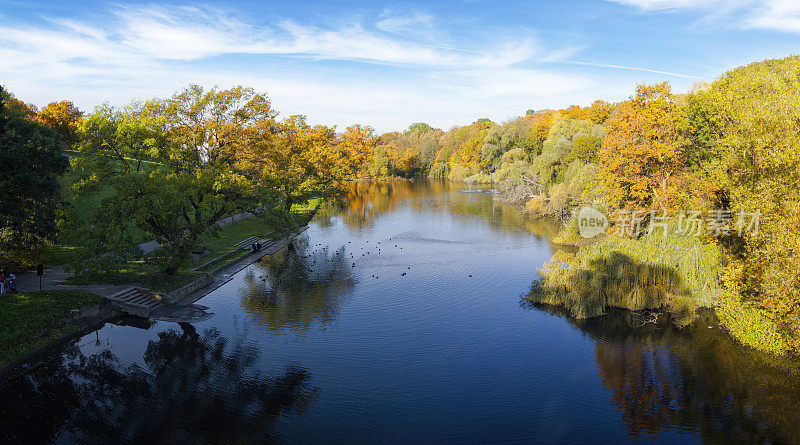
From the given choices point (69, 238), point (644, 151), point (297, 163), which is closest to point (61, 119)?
point (297, 163)

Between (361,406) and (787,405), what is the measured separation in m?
18.2

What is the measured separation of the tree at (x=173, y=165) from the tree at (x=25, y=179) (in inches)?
125

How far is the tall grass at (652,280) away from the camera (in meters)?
30.1

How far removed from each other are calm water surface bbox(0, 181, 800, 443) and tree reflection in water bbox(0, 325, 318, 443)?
0.08 metres

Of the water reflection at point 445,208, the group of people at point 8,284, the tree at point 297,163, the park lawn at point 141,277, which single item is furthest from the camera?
the water reflection at point 445,208

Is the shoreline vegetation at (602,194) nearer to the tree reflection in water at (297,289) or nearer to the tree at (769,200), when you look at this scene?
the tree at (769,200)

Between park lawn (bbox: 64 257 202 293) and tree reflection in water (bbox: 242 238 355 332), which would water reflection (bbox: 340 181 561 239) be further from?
park lawn (bbox: 64 257 202 293)

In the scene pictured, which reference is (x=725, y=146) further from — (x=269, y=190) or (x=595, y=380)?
(x=269, y=190)

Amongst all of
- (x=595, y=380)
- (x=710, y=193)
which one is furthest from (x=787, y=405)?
(x=710, y=193)

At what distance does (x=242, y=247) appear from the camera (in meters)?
45.1

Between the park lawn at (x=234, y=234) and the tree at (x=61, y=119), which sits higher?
the tree at (x=61, y=119)

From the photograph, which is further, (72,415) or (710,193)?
(710,193)

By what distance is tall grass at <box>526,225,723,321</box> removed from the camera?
30.1 meters

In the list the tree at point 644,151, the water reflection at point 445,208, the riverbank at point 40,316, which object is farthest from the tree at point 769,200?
the riverbank at point 40,316
